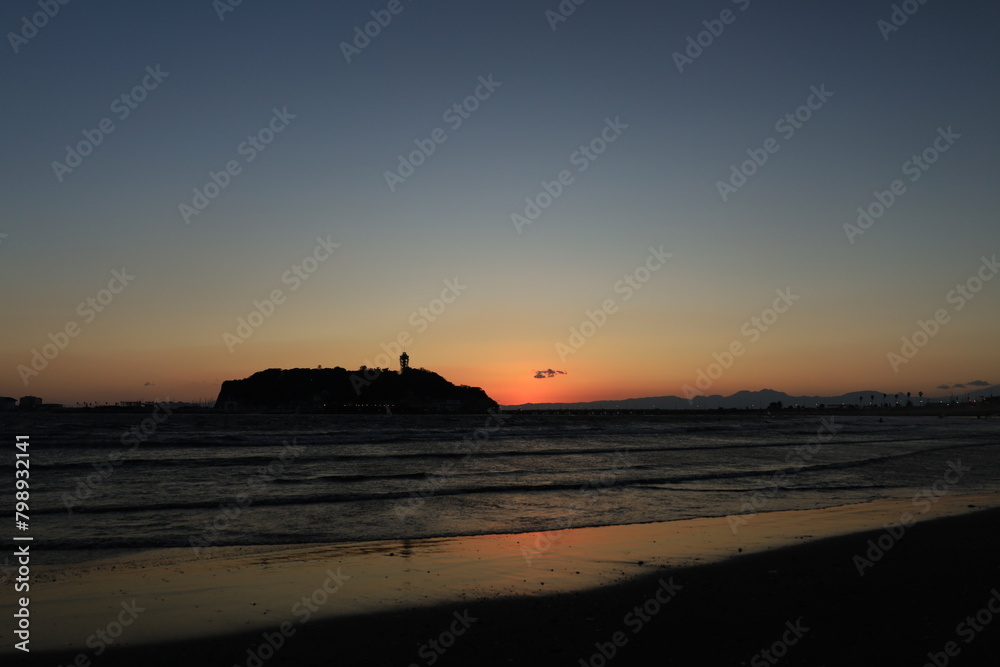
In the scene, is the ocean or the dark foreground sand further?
the ocean

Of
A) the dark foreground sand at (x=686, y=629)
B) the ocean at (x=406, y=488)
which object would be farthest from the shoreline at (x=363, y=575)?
the ocean at (x=406, y=488)

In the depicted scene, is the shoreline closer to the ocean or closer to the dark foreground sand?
the dark foreground sand

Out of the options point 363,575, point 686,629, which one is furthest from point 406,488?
point 686,629

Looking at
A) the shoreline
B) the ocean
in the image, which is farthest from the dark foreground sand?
the ocean

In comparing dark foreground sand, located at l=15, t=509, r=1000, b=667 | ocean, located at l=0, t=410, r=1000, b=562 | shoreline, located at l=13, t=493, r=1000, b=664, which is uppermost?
ocean, located at l=0, t=410, r=1000, b=562

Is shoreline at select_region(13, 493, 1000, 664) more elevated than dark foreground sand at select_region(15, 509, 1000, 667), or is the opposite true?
shoreline at select_region(13, 493, 1000, 664)

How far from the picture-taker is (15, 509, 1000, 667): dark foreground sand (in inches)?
284

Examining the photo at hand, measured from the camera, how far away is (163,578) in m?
11.2

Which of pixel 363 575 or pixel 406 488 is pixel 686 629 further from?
pixel 406 488

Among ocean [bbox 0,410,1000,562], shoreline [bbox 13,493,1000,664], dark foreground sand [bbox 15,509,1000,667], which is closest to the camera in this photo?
dark foreground sand [bbox 15,509,1000,667]

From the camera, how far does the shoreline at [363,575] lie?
8875mm

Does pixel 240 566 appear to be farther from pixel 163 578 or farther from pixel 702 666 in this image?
pixel 702 666

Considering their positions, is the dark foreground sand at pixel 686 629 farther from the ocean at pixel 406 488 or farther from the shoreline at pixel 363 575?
the ocean at pixel 406 488

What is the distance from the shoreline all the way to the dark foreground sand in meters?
0.40
